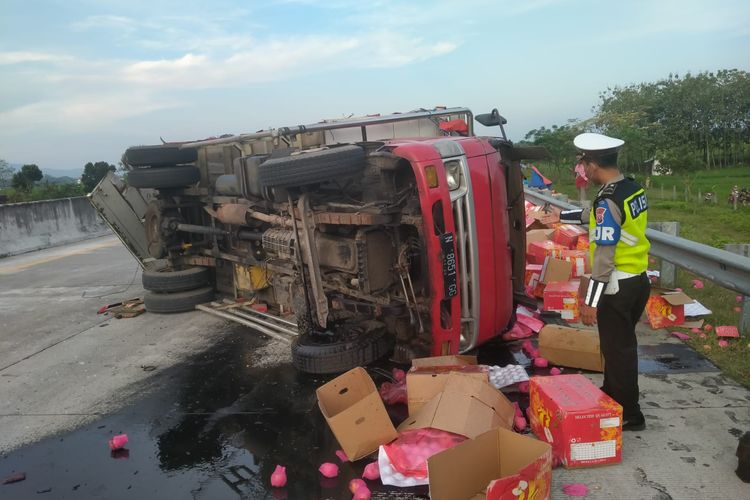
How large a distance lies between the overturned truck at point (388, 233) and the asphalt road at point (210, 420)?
1.61 feet

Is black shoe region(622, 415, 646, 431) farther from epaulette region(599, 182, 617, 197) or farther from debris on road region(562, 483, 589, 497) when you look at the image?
epaulette region(599, 182, 617, 197)

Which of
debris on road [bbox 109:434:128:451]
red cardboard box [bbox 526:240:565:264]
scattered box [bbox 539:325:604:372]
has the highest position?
red cardboard box [bbox 526:240:565:264]

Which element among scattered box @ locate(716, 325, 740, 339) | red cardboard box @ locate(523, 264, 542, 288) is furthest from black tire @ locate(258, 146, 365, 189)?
scattered box @ locate(716, 325, 740, 339)

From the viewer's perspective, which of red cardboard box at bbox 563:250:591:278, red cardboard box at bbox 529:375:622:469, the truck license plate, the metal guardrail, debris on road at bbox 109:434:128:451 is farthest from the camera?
red cardboard box at bbox 563:250:591:278

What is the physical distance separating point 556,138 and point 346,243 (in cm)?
2310

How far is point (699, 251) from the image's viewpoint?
4184 mm

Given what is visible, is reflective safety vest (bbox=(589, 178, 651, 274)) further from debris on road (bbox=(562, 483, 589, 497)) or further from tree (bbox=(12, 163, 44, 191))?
tree (bbox=(12, 163, 44, 191))

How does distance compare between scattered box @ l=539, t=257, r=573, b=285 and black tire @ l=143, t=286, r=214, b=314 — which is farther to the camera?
black tire @ l=143, t=286, r=214, b=314

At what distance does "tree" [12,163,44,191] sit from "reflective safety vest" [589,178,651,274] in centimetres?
2136

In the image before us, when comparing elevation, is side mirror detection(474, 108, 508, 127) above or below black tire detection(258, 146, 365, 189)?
above

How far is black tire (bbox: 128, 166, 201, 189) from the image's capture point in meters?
6.45

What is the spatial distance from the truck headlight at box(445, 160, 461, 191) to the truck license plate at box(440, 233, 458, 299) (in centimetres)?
38

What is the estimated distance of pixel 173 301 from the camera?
6.66m

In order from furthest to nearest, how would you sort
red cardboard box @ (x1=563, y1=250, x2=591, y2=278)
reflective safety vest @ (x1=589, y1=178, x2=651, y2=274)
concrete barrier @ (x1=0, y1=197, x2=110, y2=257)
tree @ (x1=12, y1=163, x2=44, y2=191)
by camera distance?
tree @ (x1=12, y1=163, x2=44, y2=191) → concrete barrier @ (x1=0, y1=197, x2=110, y2=257) → red cardboard box @ (x1=563, y1=250, x2=591, y2=278) → reflective safety vest @ (x1=589, y1=178, x2=651, y2=274)
